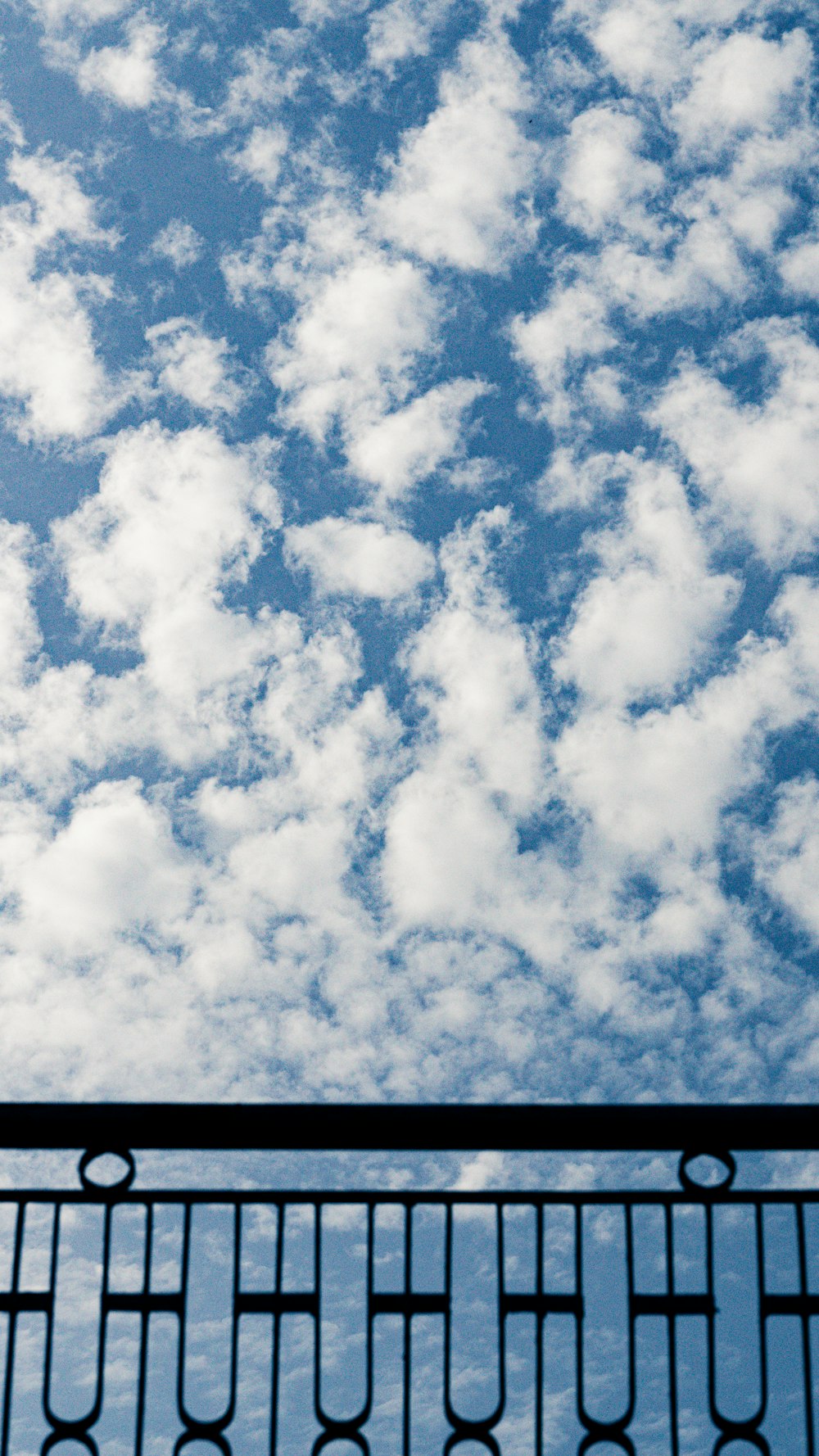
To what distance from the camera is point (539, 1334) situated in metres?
4.16

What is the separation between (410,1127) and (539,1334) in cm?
67

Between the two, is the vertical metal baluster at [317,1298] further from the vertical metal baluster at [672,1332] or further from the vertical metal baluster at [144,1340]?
the vertical metal baluster at [672,1332]

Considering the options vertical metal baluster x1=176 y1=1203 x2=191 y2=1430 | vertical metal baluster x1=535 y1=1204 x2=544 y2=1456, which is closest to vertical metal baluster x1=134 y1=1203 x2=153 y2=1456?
vertical metal baluster x1=176 y1=1203 x2=191 y2=1430

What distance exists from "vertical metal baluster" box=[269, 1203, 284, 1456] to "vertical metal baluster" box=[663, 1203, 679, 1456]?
1.02 meters

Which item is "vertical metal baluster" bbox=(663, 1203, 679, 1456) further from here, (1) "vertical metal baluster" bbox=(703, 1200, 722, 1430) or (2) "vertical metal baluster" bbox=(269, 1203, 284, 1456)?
(2) "vertical metal baluster" bbox=(269, 1203, 284, 1456)

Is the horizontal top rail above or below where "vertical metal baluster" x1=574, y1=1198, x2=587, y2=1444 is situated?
above

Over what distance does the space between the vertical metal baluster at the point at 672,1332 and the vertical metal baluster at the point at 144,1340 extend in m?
1.36

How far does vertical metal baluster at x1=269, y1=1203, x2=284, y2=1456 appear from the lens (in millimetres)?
4105

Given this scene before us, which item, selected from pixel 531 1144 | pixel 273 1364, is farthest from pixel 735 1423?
pixel 273 1364

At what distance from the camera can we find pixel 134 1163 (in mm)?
4223

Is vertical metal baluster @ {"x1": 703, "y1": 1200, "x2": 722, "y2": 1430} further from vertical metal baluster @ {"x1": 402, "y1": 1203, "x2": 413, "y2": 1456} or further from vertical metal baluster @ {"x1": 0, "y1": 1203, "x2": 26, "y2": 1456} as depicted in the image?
vertical metal baluster @ {"x1": 0, "y1": 1203, "x2": 26, "y2": 1456}

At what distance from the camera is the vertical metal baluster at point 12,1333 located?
12.9 ft

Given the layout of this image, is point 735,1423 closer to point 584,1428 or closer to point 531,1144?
point 584,1428

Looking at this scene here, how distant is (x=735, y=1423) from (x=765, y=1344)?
11.0 inches
